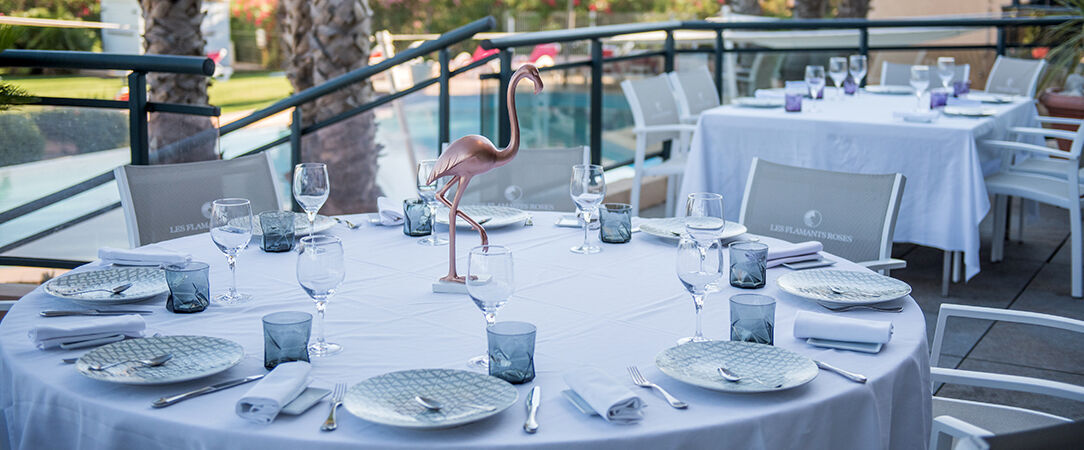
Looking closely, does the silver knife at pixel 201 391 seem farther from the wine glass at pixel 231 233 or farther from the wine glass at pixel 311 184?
the wine glass at pixel 311 184

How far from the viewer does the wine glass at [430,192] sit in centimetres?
251

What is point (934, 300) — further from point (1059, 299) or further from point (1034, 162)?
point (1034, 162)

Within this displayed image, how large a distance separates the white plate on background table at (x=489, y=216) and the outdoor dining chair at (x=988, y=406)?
1.14 meters

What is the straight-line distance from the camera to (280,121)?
1972 cm

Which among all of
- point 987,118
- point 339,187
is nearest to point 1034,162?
point 987,118

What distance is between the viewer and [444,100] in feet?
16.6

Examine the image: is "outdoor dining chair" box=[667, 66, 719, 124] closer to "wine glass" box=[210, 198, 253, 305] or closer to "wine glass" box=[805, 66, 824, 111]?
"wine glass" box=[805, 66, 824, 111]

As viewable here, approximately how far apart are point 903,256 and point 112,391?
447cm

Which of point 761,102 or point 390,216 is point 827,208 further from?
point 761,102

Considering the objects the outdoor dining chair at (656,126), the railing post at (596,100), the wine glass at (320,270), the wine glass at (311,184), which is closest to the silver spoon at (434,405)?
the wine glass at (320,270)

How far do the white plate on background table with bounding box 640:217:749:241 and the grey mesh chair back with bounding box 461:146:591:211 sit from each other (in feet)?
2.79

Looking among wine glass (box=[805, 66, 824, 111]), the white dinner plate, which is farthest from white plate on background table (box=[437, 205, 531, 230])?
wine glass (box=[805, 66, 824, 111])

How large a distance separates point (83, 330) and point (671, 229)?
1.49 m

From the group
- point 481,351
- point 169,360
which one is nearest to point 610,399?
point 481,351
